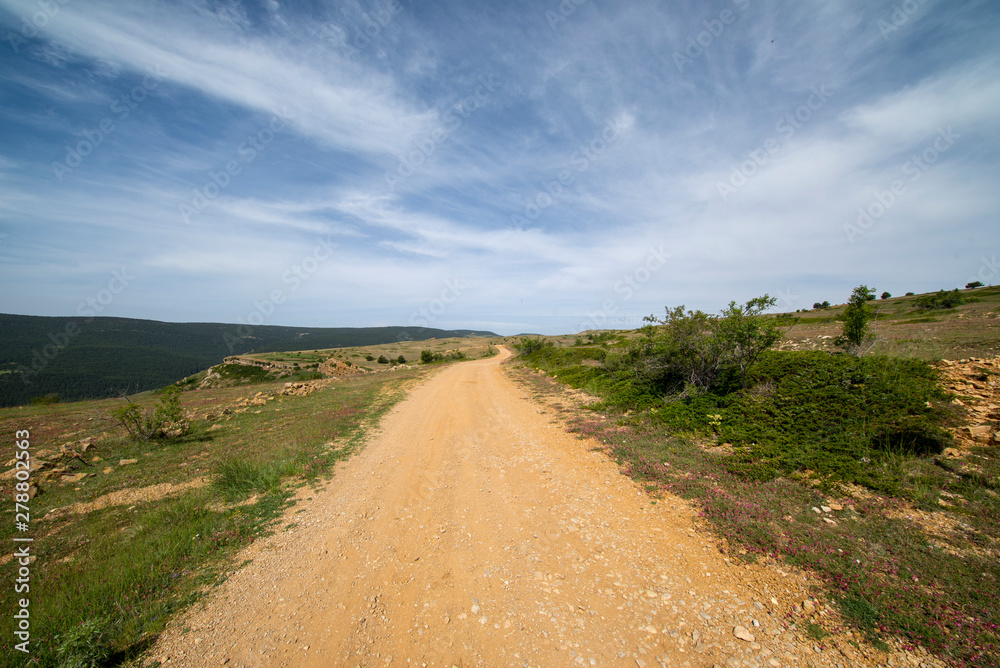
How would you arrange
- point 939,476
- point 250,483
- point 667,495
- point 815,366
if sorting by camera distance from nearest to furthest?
point 939,476
point 667,495
point 250,483
point 815,366

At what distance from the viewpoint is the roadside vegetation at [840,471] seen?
3645 mm

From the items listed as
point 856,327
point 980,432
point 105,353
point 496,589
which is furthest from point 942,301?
point 105,353

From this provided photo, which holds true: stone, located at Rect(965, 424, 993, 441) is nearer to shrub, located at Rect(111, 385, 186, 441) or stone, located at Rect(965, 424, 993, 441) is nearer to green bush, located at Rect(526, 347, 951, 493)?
green bush, located at Rect(526, 347, 951, 493)

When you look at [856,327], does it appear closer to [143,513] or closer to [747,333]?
[747,333]

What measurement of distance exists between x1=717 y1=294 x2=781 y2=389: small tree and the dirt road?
21.7 feet

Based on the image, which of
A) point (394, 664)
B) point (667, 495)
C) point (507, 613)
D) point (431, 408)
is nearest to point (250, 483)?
point (394, 664)

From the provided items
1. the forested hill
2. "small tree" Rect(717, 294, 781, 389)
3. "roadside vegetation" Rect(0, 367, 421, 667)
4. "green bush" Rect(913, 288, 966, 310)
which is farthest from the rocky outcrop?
the forested hill

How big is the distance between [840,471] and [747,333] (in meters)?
5.14

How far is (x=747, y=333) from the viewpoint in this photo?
1038cm

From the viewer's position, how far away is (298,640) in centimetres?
376

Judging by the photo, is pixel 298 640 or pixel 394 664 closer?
pixel 394 664

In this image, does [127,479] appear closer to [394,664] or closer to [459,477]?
[459,477]

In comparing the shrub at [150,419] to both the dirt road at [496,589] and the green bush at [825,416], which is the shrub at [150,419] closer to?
the dirt road at [496,589]

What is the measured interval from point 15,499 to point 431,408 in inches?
Answer: 435
